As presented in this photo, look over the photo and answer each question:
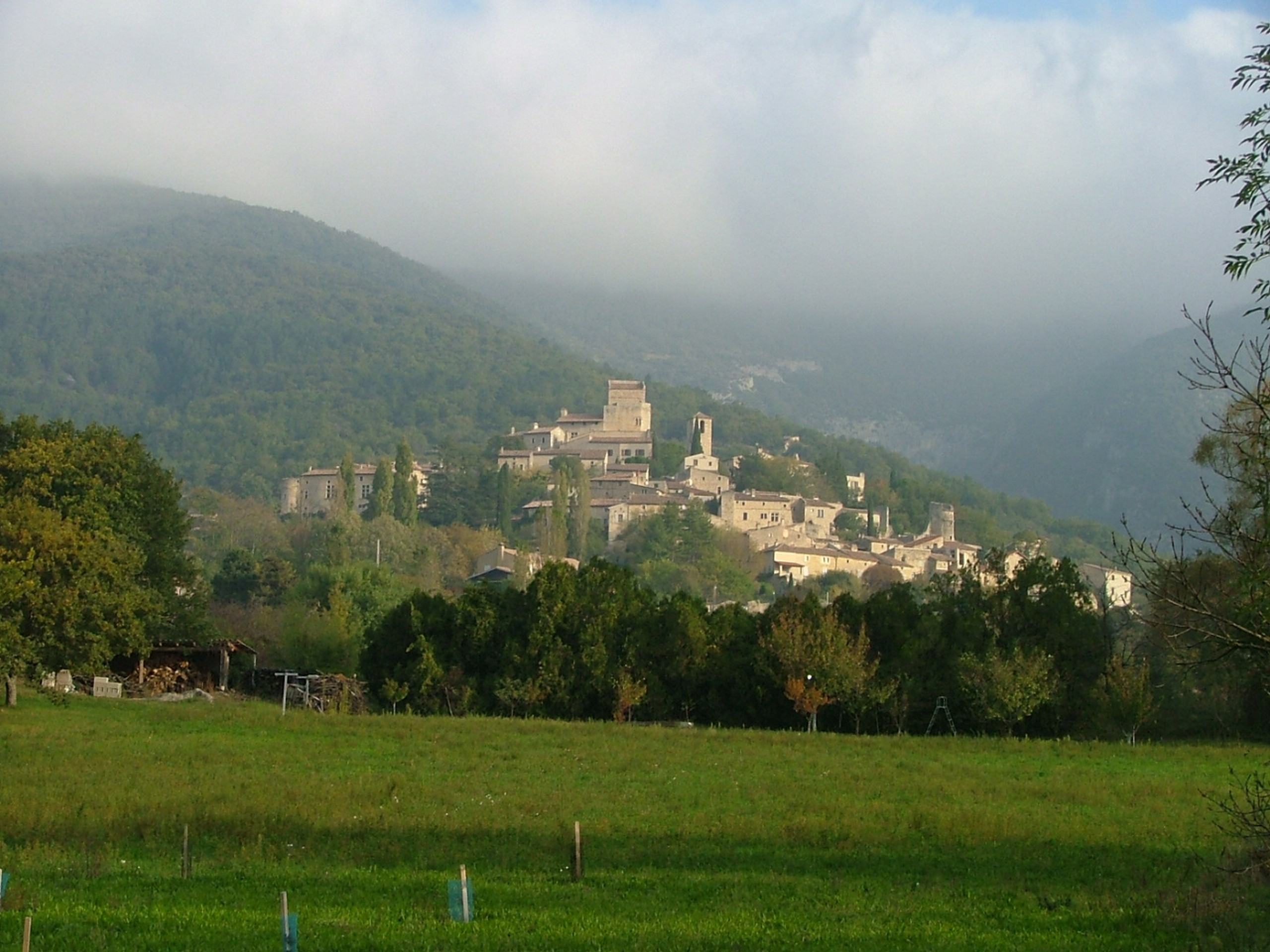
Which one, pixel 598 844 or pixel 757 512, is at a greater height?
pixel 757 512

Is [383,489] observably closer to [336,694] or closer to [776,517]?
[776,517]

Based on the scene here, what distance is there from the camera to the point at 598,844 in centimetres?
2109

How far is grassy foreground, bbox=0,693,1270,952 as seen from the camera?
14.9 meters

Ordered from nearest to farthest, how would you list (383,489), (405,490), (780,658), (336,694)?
(780,658) → (336,694) → (383,489) → (405,490)

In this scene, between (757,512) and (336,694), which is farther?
(757,512)

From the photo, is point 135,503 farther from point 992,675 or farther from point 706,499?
point 706,499

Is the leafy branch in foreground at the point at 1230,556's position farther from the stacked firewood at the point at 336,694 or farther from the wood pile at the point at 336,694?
the stacked firewood at the point at 336,694

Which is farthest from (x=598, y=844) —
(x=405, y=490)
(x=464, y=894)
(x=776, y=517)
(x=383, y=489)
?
(x=776, y=517)

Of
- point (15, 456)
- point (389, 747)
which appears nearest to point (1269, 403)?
point (389, 747)

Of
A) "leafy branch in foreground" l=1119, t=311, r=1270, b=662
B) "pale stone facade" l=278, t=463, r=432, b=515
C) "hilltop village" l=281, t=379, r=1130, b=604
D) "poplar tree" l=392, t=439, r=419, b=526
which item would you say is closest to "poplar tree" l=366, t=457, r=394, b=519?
"poplar tree" l=392, t=439, r=419, b=526

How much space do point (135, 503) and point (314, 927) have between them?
44299 mm

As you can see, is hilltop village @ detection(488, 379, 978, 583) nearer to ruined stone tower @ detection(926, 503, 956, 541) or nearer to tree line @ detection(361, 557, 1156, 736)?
ruined stone tower @ detection(926, 503, 956, 541)

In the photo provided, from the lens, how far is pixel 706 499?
170875 millimetres

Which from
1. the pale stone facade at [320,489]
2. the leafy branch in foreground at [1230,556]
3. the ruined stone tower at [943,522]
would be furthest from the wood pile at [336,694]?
the ruined stone tower at [943,522]
